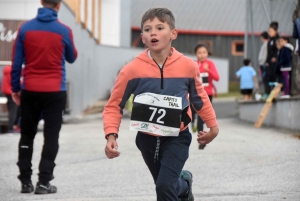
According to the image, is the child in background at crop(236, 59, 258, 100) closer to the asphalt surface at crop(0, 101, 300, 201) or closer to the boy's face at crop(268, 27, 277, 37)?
the boy's face at crop(268, 27, 277, 37)

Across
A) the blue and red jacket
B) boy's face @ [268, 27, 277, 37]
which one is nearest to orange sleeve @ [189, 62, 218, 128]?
the blue and red jacket

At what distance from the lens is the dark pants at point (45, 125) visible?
7.10 metres

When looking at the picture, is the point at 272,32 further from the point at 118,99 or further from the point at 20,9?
the point at 118,99

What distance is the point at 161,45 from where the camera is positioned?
Result: 5.04 metres

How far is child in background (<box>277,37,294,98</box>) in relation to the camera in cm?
1551

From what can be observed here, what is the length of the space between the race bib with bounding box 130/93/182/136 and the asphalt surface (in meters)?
1.63

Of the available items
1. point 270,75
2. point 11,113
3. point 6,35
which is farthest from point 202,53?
point 6,35

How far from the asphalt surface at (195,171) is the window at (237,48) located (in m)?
35.6

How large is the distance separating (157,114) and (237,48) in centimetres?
4375

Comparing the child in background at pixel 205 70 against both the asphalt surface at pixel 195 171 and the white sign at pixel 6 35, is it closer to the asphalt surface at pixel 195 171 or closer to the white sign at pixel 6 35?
the asphalt surface at pixel 195 171

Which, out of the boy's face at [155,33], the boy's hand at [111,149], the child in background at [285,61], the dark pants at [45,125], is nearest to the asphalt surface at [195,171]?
the dark pants at [45,125]

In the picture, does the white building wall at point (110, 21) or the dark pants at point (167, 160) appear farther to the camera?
the white building wall at point (110, 21)

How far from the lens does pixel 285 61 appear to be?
51.8 feet

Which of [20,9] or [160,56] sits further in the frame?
[20,9]
